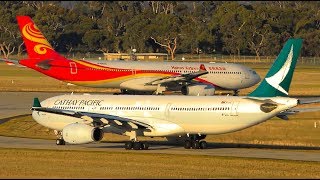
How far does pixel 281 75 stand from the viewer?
44094 millimetres

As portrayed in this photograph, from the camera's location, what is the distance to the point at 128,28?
188 metres

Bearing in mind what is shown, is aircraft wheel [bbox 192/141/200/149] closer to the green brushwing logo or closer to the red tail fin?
the green brushwing logo

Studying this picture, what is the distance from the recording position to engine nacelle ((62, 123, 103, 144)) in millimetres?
46125

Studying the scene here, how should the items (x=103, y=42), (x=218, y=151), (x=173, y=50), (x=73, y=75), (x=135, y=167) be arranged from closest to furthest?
(x=135, y=167)
(x=218, y=151)
(x=73, y=75)
(x=173, y=50)
(x=103, y=42)

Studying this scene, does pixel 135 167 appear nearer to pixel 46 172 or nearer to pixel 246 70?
pixel 46 172

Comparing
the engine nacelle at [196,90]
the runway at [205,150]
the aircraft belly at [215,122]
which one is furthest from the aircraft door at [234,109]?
the engine nacelle at [196,90]

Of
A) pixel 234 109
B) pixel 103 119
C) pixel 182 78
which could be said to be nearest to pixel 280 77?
pixel 234 109

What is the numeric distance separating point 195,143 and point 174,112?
6.00 ft

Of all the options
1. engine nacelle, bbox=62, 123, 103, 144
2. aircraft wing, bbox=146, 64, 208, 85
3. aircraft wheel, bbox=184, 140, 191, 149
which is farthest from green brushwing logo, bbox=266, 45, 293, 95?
aircraft wing, bbox=146, 64, 208, 85

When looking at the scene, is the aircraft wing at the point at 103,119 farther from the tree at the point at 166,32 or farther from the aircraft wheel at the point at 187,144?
the tree at the point at 166,32

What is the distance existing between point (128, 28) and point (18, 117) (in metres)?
126

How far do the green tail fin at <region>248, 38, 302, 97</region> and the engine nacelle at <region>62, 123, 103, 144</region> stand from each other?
7.72m

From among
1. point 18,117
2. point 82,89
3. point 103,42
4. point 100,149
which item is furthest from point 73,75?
point 103,42

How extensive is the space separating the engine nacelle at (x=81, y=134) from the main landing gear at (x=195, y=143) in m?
4.21
